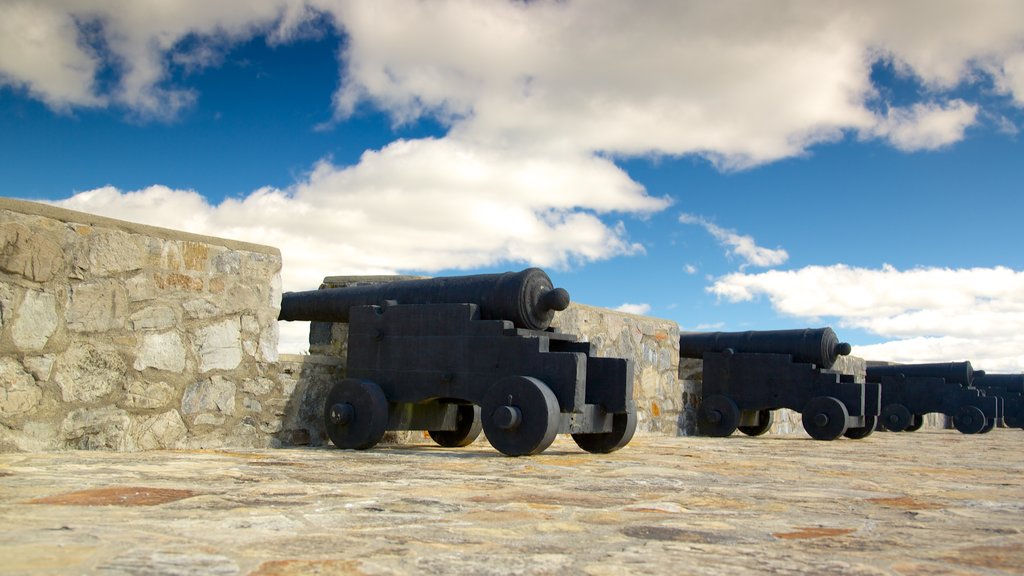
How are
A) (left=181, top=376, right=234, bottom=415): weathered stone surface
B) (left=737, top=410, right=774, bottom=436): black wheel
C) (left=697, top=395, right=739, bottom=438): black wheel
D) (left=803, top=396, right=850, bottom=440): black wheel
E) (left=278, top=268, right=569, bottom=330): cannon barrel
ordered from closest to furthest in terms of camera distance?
(left=181, top=376, right=234, bottom=415): weathered stone surface
(left=278, top=268, right=569, bottom=330): cannon barrel
(left=803, top=396, right=850, bottom=440): black wheel
(left=697, top=395, right=739, bottom=438): black wheel
(left=737, top=410, right=774, bottom=436): black wheel

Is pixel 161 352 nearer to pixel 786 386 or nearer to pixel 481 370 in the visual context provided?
pixel 481 370

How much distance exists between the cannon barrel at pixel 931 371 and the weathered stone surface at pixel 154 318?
12429mm

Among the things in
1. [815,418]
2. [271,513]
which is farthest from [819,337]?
[271,513]

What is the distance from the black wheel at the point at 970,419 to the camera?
14312 millimetres

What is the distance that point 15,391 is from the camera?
16.5ft

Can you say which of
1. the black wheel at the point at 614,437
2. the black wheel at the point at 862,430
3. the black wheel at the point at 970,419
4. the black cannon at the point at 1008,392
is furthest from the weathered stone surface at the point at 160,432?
the black cannon at the point at 1008,392

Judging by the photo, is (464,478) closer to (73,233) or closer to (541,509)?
(541,509)

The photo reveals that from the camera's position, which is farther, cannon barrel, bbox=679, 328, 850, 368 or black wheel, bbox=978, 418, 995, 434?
black wheel, bbox=978, 418, 995, 434

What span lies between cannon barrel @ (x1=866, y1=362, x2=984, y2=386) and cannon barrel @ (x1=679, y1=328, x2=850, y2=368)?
508 cm

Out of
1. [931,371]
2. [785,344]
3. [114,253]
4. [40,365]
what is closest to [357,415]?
[114,253]

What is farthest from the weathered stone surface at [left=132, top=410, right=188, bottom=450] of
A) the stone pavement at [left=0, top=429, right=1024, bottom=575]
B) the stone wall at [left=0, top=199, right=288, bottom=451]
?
the stone pavement at [left=0, top=429, right=1024, bottom=575]

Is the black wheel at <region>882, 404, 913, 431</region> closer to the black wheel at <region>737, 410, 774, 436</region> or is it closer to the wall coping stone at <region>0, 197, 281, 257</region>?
the black wheel at <region>737, 410, 774, 436</region>

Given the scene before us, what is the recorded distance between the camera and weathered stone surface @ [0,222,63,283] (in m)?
5.05

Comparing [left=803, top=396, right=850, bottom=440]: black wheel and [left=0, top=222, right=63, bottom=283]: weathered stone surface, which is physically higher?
[left=0, top=222, right=63, bottom=283]: weathered stone surface
